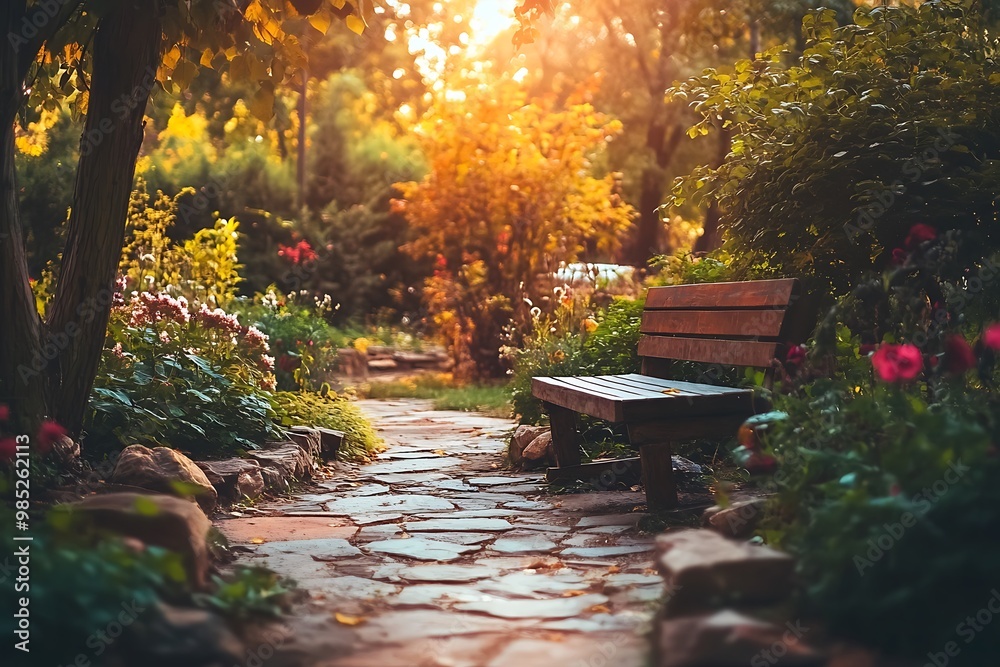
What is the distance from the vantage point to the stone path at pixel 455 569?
3039 millimetres

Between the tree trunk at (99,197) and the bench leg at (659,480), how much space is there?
9.55 ft

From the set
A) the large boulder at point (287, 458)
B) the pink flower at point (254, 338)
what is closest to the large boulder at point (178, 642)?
the large boulder at point (287, 458)

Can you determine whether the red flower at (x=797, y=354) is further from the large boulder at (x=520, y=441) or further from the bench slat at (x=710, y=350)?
the large boulder at (x=520, y=441)

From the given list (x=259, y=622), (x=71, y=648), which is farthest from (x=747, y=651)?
(x=71, y=648)

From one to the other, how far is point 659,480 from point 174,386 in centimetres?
Answer: 300

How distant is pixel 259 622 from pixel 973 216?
13.7 feet

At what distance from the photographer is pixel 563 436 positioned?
616 cm

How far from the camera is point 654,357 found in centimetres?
620

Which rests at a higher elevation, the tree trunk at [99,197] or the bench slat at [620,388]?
the tree trunk at [99,197]

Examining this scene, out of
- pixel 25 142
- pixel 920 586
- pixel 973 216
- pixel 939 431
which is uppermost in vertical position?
pixel 25 142

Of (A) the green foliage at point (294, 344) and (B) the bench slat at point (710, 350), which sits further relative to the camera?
(A) the green foliage at point (294, 344)

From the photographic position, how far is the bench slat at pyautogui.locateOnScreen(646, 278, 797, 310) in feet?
15.7

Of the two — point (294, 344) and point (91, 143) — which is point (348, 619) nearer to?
point (91, 143)

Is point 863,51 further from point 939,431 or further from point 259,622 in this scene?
point 259,622
